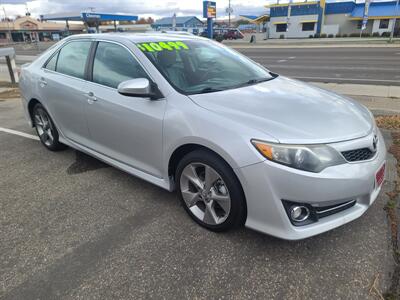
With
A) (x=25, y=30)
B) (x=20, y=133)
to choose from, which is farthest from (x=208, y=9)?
(x=25, y=30)

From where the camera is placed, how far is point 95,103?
342cm

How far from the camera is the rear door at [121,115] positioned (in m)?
2.93

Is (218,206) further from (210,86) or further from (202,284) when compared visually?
(210,86)

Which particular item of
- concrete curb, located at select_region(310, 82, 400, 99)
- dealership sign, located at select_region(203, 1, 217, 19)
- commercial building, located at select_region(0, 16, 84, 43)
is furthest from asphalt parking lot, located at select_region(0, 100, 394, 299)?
commercial building, located at select_region(0, 16, 84, 43)

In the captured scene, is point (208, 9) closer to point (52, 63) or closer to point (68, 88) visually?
point (52, 63)

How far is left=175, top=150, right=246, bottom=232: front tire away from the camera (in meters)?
2.43

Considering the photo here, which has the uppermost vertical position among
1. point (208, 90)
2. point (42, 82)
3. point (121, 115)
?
point (208, 90)

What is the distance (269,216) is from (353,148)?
0.78 m

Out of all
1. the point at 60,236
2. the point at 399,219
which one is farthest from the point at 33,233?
the point at 399,219

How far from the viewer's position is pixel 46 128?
15.1 ft

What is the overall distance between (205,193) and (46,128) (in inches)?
118

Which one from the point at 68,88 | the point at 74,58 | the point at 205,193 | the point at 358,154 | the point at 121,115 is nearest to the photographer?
the point at 358,154

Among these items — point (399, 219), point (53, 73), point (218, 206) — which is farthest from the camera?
point (53, 73)

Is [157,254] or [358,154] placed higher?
[358,154]
